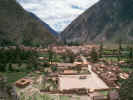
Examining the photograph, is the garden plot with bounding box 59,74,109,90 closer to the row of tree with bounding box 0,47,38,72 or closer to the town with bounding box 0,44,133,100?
the town with bounding box 0,44,133,100

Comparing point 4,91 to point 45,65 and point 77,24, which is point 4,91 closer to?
point 45,65

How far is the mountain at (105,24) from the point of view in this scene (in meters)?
108

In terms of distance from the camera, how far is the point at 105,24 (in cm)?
12569

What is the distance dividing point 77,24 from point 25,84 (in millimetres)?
132280

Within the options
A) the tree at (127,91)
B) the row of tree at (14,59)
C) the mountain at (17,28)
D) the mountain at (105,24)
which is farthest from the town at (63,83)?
the mountain at (105,24)

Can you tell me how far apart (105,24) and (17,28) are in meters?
77.8

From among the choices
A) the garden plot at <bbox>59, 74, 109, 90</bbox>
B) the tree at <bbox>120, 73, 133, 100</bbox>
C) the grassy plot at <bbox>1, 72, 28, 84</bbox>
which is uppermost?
the tree at <bbox>120, 73, 133, 100</bbox>

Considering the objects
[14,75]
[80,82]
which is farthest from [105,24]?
[14,75]

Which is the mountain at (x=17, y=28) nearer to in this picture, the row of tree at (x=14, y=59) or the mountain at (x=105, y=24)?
the mountain at (x=105, y=24)

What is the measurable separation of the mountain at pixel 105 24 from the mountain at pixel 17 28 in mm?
30070

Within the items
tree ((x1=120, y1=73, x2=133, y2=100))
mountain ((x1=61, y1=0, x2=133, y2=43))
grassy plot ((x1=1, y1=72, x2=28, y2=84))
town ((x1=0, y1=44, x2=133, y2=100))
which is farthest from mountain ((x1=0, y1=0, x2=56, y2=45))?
tree ((x1=120, y1=73, x2=133, y2=100))

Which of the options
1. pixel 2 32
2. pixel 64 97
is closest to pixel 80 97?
pixel 64 97

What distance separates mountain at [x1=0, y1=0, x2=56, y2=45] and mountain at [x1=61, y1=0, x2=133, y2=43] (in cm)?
3007

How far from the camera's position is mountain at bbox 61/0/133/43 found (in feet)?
353
